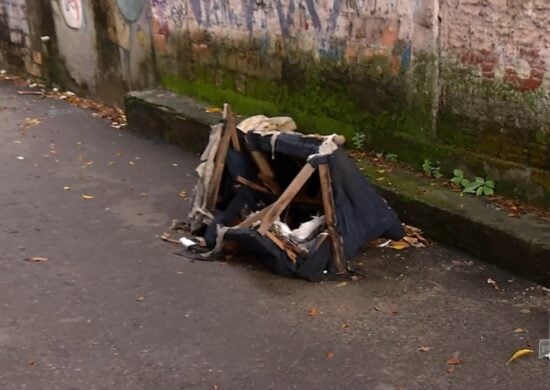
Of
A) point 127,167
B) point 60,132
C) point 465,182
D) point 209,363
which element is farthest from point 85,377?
point 60,132

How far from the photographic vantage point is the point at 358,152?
20.4ft

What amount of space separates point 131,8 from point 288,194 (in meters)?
4.77

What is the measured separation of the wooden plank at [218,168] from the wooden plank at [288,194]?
62 centimetres

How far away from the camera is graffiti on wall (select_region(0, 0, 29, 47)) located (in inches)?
431

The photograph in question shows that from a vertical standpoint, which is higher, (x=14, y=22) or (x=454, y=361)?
(x=14, y=22)

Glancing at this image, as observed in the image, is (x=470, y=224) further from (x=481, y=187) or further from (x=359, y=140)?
(x=359, y=140)

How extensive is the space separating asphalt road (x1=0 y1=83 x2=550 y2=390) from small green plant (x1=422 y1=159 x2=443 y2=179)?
0.70 meters

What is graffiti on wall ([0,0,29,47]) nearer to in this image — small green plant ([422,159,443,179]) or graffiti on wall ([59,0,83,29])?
graffiti on wall ([59,0,83,29])

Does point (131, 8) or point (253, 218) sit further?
point (131, 8)

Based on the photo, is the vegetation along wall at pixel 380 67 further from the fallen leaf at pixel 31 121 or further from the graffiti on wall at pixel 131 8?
the fallen leaf at pixel 31 121

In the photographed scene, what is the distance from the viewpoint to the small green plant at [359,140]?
244 inches

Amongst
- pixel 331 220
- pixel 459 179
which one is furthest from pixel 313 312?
pixel 459 179

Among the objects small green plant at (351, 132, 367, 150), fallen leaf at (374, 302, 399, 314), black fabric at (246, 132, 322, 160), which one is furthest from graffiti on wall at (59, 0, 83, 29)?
fallen leaf at (374, 302, 399, 314)

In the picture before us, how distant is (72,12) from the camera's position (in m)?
9.83
